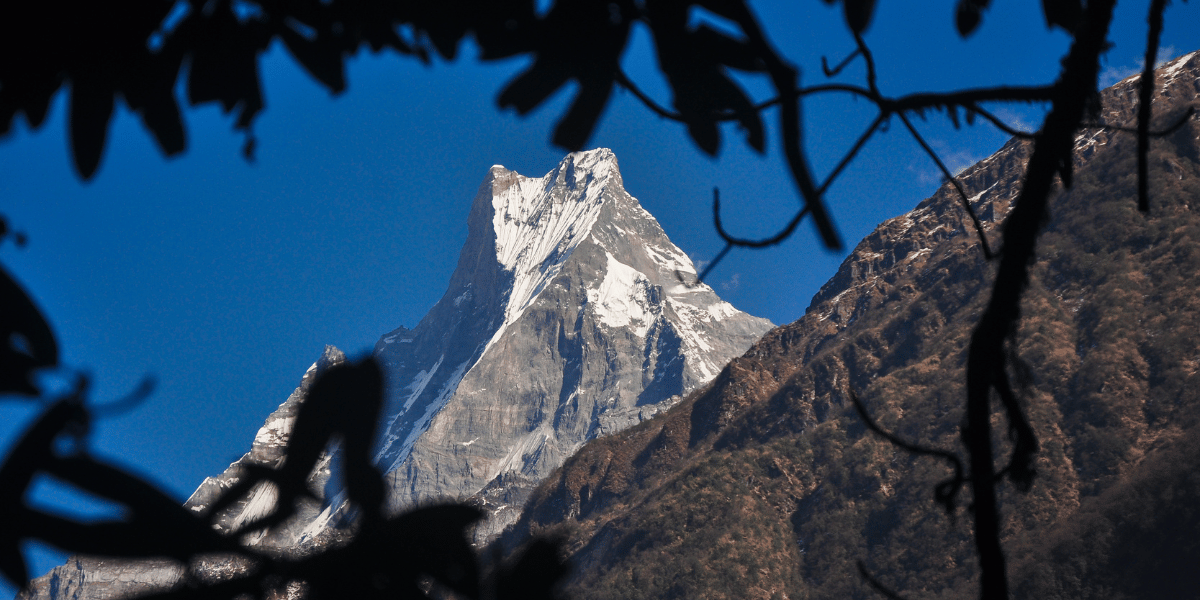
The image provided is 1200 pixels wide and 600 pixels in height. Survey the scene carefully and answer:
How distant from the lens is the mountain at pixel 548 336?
135m

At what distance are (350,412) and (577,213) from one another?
168 m

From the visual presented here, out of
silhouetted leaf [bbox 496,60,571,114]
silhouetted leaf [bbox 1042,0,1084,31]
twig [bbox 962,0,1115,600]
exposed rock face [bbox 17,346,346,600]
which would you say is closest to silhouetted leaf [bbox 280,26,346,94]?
silhouetted leaf [bbox 496,60,571,114]

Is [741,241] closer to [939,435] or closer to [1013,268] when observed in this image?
[1013,268]

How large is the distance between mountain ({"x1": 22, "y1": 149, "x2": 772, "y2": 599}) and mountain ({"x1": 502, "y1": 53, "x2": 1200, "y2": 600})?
5502 cm

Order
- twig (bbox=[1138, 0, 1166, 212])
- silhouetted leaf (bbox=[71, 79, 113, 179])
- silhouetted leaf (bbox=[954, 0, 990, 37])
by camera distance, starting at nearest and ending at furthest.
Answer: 1. silhouetted leaf (bbox=[71, 79, 113, 179])
2. twig (bbox=[1138, 0, 1166, 212])
3. silhouetted leaf (bbox=[954, 0, 990, 37])

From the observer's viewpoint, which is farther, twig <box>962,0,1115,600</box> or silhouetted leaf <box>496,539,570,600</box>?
twig <box>962,0,1115,600</box>

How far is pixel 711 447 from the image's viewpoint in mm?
47000

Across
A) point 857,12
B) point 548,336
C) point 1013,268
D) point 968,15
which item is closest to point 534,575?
point 1013,268

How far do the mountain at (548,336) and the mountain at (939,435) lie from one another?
55.0 metres

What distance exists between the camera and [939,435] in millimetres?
36219

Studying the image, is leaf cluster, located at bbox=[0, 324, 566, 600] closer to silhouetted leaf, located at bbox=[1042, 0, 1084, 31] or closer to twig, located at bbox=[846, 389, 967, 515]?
twig, located at bbox=[846, 389, 967, 515]

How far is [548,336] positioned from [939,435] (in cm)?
11287

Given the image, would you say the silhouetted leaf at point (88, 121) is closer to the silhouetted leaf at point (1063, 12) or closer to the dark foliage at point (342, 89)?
the dark foliage at point (342, 89)

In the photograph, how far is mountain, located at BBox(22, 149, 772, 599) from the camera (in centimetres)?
13462
